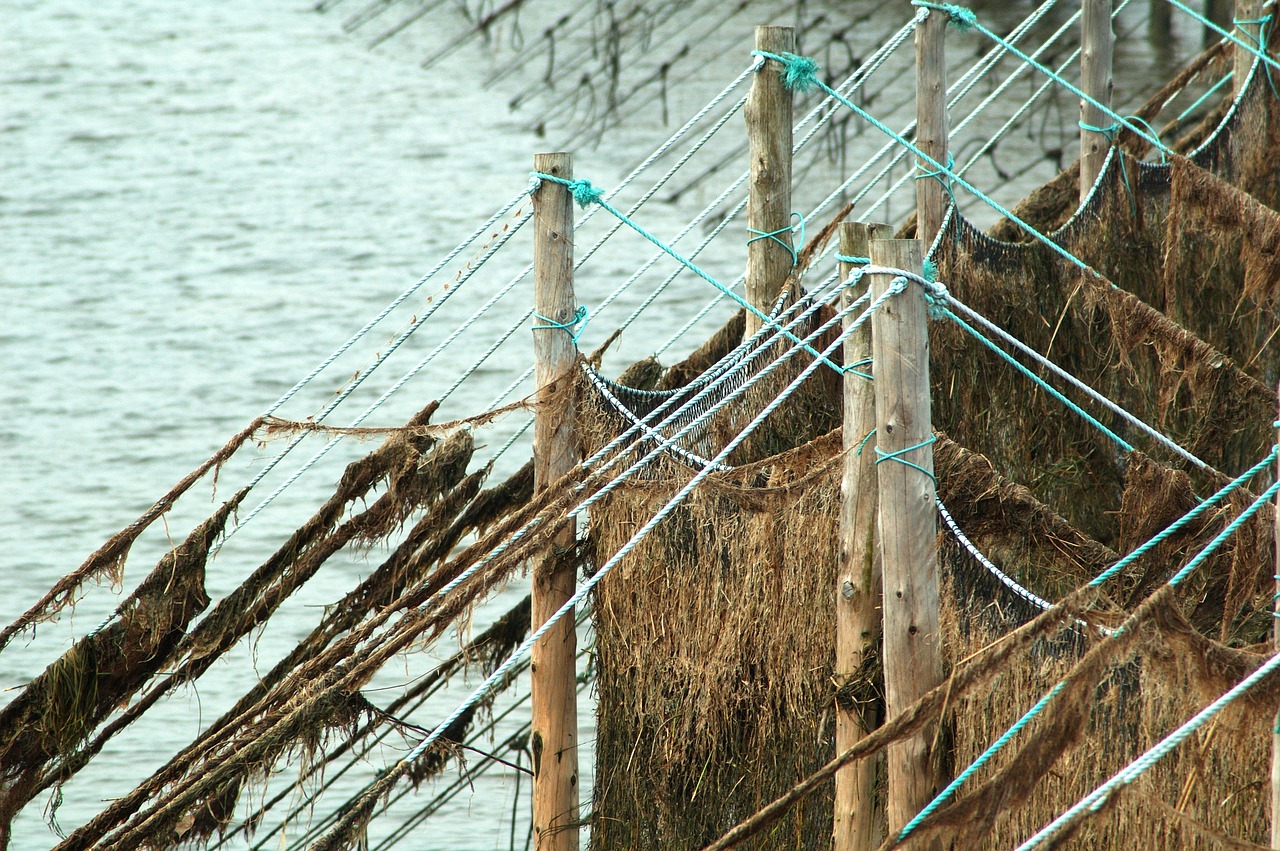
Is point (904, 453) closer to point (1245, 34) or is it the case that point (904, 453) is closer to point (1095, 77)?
point (1095, 77)

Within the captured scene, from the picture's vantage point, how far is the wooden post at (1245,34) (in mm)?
7520

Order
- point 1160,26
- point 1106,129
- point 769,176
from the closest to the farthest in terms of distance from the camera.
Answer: point 769,176 < point 1106,129 < point 1160,26

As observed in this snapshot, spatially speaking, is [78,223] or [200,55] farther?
[200,55]

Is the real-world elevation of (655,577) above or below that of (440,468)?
below

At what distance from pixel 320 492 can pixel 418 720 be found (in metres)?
3.42

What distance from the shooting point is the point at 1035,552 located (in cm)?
434

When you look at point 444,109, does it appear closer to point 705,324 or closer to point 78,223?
point 78,223

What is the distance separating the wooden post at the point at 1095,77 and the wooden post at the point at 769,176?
1948 millimetres

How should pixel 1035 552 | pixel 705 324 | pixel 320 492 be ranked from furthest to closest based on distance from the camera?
pixel 705 324
pixel 320 492
pixel 1035 552

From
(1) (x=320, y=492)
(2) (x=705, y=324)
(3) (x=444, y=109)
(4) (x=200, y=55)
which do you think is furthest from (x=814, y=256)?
(4) (x=200, y=55)

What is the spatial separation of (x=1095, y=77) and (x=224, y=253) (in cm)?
1156

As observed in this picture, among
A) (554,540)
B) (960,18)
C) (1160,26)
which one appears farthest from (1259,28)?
(1160,26)

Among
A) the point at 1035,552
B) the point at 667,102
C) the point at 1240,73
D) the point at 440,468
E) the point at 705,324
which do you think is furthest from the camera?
the point at 667,102

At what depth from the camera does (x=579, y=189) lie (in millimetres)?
4988
